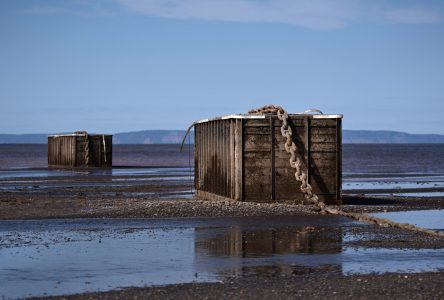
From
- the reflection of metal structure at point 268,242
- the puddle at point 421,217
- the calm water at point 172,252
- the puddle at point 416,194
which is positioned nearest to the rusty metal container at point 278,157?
the puddle at point 421,217

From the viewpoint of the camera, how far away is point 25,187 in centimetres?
3819

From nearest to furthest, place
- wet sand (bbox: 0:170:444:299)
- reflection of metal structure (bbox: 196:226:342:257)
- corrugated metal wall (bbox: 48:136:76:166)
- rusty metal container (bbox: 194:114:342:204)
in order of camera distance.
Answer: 1. wet sand (bbox: 0:170:444:299)
2. reflection of metal structure (bbox: 196:226:342:257)
3. rusty metal container (bbox: 194:114:342:204)
4. corrugated metal wall (bbox: 48:136:76:166)

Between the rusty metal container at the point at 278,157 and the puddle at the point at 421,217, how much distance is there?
8.27ft

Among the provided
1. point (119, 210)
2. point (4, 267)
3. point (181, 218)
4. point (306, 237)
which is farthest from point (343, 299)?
point (119, 210)

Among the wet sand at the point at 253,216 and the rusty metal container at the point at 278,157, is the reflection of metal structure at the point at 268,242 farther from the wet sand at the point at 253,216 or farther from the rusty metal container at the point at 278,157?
the rusty metal container at the point at 278,157

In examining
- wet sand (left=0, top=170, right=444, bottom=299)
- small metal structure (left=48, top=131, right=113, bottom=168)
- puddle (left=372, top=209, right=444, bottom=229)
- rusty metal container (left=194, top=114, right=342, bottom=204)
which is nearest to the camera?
wet sand (left=0, top=170, right=444, bottom=299)

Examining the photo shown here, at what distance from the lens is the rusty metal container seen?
82.1 feet

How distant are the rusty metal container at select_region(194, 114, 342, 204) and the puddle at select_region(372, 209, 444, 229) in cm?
252

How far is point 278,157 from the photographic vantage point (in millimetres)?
25109

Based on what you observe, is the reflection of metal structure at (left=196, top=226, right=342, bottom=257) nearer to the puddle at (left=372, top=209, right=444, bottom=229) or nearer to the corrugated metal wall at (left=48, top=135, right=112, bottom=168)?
the puddle at (left=372, top=209, right=444, bottom=229)

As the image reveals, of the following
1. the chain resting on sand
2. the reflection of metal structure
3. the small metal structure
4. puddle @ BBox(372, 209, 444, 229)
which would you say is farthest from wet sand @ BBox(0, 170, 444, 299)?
the small metal structure

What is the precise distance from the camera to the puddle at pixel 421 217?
66.6 feet

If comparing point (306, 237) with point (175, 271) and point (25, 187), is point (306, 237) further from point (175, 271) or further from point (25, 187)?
point (25, 187)

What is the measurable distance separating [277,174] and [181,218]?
4.55m
